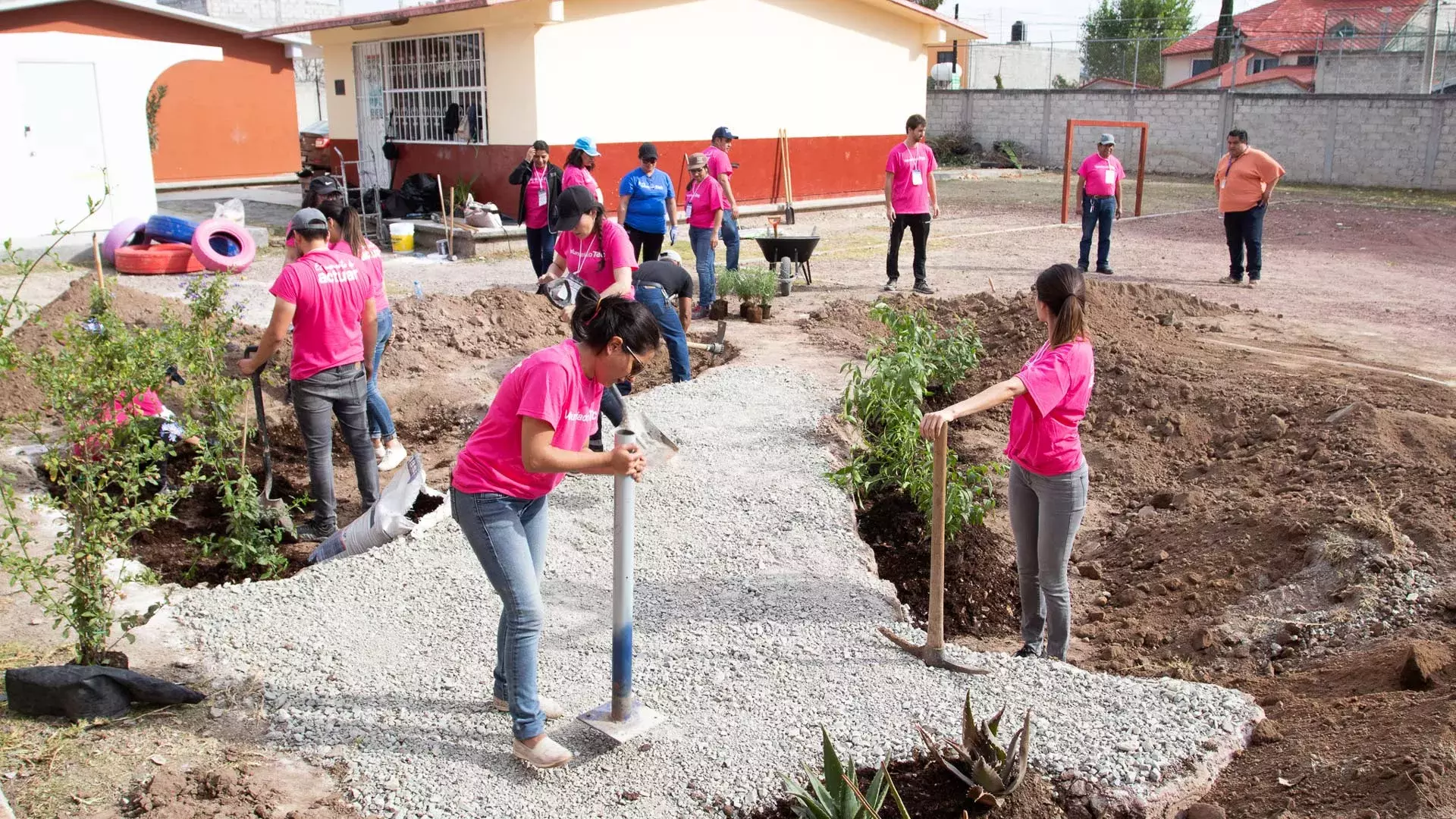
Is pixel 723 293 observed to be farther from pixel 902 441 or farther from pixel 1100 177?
pixel 902 441

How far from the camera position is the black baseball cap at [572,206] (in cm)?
690

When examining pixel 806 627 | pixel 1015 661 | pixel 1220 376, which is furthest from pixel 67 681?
pixel 1220 376

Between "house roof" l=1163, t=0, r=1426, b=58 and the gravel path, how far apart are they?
1267 inches

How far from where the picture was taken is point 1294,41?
42812mm

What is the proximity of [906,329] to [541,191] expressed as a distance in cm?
584

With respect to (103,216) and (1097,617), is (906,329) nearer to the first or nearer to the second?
(1097,617)

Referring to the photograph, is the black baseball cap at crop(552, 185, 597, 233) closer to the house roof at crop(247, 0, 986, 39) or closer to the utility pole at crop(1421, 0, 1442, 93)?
the house roof at crop(247, 0, 986, 39)

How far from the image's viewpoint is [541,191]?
1181 centimetres

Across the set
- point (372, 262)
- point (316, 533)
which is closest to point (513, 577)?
point (316, 533)

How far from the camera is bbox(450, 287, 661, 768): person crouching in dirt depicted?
3418 mm

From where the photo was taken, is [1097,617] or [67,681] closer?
[67,681]

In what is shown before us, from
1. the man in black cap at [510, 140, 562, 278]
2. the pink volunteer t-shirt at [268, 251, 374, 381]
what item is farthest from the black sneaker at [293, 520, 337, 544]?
the man in black cap at [510, 140, 562, 278]

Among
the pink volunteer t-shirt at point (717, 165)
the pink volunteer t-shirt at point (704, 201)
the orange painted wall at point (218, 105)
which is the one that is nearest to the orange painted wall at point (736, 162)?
the pink volunteer t-shirt at point (717, 165)

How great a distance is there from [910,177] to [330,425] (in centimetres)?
783
